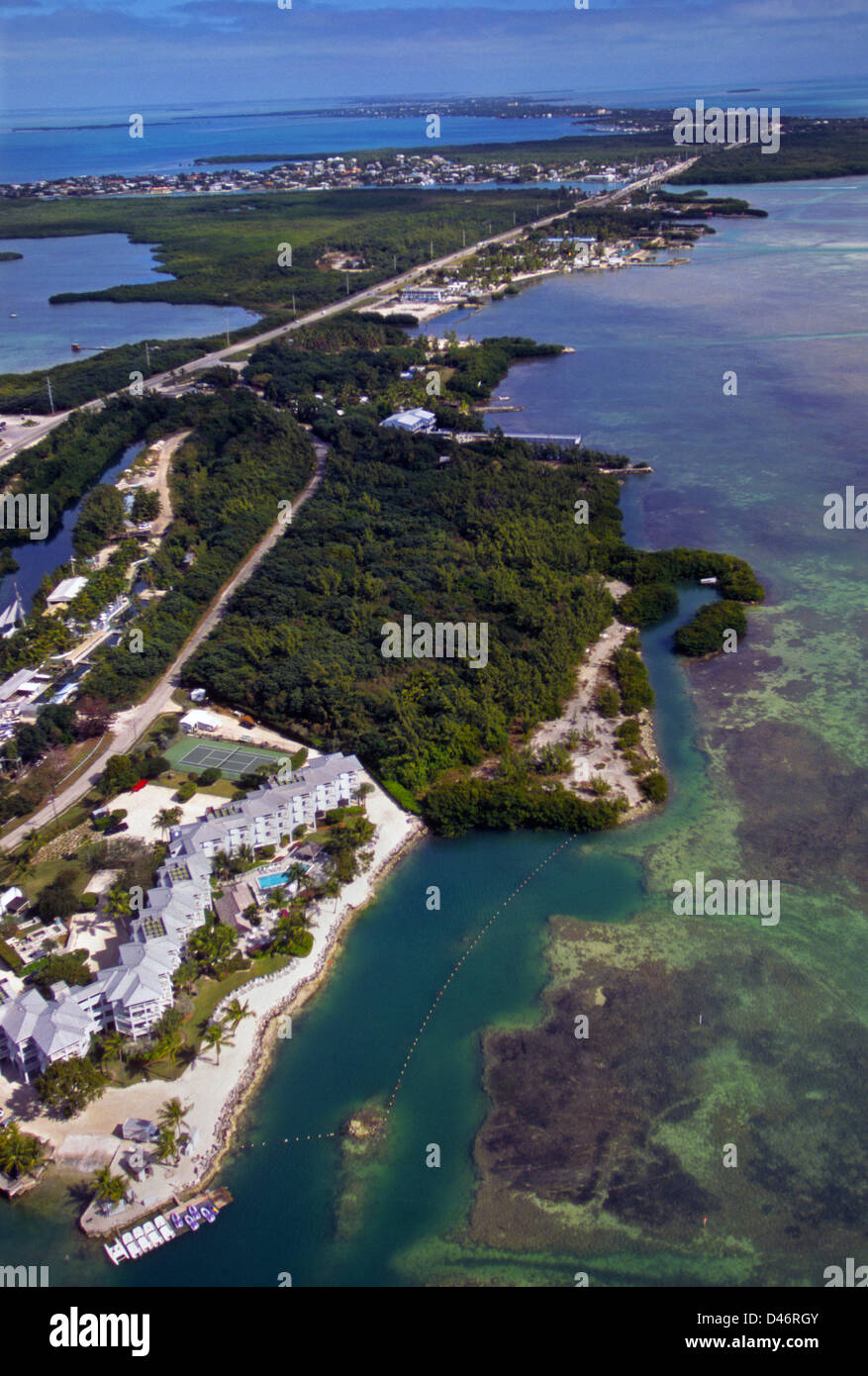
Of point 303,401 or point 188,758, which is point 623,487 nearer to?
point 303,401

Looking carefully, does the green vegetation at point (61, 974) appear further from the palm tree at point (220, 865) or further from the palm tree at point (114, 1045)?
the palm tree at point (220, 865)

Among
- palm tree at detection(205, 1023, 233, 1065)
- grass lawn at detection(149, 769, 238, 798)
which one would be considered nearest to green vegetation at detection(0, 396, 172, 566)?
grass lawn at detection(149, 769, 238, 798)

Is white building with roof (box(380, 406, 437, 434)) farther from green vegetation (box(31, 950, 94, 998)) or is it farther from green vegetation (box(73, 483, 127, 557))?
green vegetation (box(31, 950, 94, 998))

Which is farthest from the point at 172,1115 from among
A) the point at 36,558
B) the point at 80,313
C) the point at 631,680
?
the point at 80,313

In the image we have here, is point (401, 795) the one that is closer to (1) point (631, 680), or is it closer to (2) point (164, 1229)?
(1) point (631, 680)

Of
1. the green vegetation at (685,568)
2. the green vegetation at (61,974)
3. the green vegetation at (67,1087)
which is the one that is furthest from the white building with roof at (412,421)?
the green vegetation at (67,1087)

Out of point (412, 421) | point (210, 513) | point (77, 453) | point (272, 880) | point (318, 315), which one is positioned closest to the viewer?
point (272, 880)
